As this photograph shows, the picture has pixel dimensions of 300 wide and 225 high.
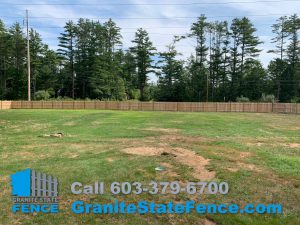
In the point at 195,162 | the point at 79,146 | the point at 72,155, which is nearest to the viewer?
the point at 195,162

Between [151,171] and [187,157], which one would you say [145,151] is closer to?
[187,157]

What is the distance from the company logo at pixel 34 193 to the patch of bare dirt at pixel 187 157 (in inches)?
106

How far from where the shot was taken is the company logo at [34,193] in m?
3.97

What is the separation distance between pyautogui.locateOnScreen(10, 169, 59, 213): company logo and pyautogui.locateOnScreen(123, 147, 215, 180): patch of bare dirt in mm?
2686

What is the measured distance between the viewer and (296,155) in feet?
25.4

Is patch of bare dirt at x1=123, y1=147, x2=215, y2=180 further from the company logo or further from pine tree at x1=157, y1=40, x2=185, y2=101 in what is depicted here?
pine tree at x1=157, y1=40, x2=185, y2=101

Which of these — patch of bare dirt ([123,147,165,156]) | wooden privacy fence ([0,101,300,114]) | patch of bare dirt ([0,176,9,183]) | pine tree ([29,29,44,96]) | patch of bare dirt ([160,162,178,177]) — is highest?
pine tree ([29,29,44,96])

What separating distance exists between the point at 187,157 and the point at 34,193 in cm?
398

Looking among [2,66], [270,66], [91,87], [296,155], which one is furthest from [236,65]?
[296,155]

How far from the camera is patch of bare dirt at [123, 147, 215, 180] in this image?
5.55m

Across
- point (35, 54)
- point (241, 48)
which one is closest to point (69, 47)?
point (35, 54)

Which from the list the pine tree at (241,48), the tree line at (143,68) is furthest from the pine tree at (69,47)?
the pine tree at (241,48)

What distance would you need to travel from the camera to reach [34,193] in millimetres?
4273

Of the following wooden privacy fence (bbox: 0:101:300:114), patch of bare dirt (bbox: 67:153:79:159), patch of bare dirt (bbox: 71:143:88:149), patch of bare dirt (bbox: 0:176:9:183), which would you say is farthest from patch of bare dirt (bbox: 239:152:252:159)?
wooden privacy fence (bbox: 0:101:300:114)
